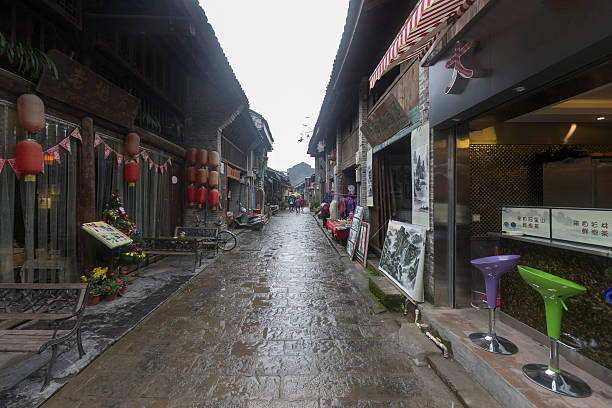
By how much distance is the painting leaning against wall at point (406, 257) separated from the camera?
4.15m

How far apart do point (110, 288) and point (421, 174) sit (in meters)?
5.34

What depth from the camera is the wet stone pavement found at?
2.41 metres

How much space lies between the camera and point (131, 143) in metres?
5.49

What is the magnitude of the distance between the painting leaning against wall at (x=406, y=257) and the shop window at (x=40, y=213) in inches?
211

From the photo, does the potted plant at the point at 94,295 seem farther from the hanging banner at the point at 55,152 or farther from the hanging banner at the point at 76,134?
the hanging banner at the point at 76,134

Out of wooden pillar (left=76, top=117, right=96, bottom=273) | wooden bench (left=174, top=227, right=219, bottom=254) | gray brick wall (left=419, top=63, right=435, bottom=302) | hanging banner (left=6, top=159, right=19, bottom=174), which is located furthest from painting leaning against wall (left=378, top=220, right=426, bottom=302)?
hanging banner (left=6, top=159, right=19, bottom=174)

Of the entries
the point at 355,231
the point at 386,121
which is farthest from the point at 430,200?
the point at 355,231

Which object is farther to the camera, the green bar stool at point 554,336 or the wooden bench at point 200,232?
the wooden bench at point 200,232

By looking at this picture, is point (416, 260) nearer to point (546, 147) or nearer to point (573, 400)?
point (573, 400)

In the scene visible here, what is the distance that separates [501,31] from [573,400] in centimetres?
330

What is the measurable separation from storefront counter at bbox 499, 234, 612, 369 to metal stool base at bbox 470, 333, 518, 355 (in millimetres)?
434

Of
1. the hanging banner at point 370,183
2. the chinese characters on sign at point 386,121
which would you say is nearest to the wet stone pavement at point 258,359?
the hanging banner at point 370,183

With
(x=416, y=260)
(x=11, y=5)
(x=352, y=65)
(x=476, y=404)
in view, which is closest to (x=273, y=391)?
(x=476, y=404)

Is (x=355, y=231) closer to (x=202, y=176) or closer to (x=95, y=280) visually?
(x=202, y=176)
